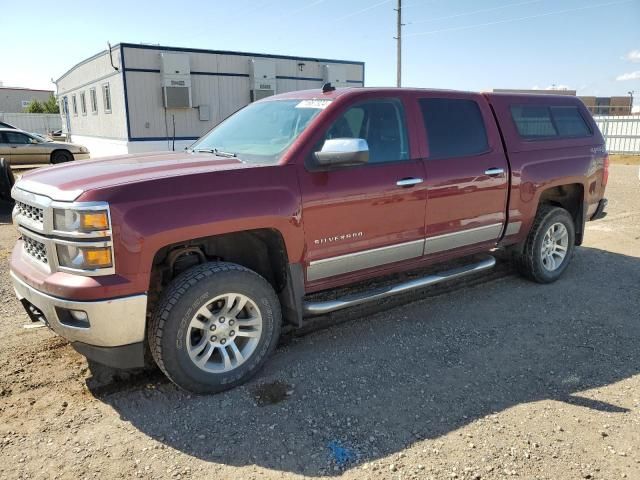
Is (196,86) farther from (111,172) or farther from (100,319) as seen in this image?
(100,319)

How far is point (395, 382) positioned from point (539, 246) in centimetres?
279

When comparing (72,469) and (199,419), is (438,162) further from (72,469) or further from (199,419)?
(72,469)

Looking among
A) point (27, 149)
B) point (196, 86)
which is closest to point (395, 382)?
point (196, 86)

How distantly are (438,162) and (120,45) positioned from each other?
15916 mm

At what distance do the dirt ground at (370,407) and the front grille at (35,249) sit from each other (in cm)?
91

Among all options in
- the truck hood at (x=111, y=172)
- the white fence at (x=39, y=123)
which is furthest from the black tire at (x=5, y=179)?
the white fence at (x=39, y=123)

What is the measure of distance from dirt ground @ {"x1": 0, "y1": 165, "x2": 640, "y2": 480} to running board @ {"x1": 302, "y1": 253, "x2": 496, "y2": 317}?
0.40 metres

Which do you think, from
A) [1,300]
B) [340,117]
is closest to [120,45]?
[1,300]

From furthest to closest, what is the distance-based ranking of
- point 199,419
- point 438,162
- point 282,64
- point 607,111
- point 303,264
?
1. point 607,111
2. point 282,64
3. point 438,162
4. point 303,264
5. point 199,419

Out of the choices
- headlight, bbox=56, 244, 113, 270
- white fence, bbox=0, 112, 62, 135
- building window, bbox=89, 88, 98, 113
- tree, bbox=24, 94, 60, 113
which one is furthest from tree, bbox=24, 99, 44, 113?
headlight, bbox=56, 244, 113, 270

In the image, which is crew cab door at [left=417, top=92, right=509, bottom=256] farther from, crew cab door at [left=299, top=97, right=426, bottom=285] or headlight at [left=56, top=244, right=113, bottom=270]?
headlight at [left=56, top=244, right=113, bottom=270]

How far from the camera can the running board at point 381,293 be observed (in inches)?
150

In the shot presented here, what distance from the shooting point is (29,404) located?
Answer: 10.9 feet

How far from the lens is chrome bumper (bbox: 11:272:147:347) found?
2920 mm
